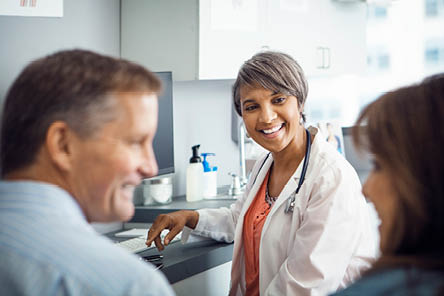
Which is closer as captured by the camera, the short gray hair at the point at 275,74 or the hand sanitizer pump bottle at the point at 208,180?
the short gray hair at the point at 275,74

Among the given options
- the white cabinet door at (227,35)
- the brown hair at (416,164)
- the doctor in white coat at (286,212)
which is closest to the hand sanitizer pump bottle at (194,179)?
the white cabinet door at (227,35)

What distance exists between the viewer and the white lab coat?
4.51 feet

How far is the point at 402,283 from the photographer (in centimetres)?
67

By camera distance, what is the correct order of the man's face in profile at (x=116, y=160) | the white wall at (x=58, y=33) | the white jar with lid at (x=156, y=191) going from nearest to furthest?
the man's face in profile at (x=116, y=160) < the white wall at (x=58, y=33) < the white jar with lid at (x=156, y=191)

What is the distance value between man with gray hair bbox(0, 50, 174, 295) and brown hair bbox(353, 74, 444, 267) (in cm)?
34

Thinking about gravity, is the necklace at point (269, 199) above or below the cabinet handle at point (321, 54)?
→ below

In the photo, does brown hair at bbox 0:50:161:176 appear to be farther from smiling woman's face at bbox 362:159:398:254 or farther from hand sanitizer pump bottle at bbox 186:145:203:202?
hand sanitizer pump bottle at bbox 186:145:203:202

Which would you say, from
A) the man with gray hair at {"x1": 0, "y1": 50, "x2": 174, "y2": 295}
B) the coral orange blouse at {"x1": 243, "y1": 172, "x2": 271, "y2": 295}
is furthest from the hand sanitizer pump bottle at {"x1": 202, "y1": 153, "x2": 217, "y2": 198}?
the man with gray hair at {"x1": 0, "y1": 50, "x2": 174, "y2": 295}

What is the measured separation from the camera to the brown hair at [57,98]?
2.35 ft

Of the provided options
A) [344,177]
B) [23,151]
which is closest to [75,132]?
[23,151]

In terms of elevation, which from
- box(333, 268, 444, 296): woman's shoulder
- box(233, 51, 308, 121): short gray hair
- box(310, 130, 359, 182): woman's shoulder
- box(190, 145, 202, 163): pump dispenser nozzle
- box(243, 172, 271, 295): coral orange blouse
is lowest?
box(243, 172, 271, 295): coral orange blouse

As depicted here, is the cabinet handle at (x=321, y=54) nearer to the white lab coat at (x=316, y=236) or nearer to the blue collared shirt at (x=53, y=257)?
the white lab coat at (x=316, y=236)

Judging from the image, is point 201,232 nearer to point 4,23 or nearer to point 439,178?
point 4,23

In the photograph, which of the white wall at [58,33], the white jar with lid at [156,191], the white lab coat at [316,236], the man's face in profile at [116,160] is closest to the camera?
the man's face in profile at [116,160]
